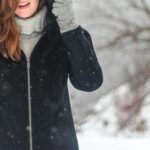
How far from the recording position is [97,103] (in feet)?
39.9

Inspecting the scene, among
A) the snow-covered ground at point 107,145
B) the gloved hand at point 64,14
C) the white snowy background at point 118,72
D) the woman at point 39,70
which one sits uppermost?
the gloved hand at point 64,14

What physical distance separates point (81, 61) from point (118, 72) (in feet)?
37.0

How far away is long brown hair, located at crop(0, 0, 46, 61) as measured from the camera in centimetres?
234

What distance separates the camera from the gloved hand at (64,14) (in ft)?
7.59

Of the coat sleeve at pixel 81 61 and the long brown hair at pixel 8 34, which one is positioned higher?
the long brown hair at pixel 8 34

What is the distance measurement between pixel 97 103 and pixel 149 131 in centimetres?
168

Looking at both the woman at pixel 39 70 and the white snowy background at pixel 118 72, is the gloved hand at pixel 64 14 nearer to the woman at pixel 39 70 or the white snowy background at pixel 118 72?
the woman at pixel 39 70

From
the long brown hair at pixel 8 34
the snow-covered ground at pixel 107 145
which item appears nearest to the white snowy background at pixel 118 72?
the snow-covered ground at pixel 107 145

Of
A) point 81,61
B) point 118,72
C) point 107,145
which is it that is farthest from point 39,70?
point 118,72

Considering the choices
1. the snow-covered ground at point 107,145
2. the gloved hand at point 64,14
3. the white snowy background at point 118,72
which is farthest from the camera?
the white snowy background at point 118,72

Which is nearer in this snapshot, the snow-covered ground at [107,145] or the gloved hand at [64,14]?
the gloved hand at [64,14]

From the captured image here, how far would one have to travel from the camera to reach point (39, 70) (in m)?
2.38

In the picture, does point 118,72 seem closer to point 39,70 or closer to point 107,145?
point 107,145

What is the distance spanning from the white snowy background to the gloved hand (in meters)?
6.77
